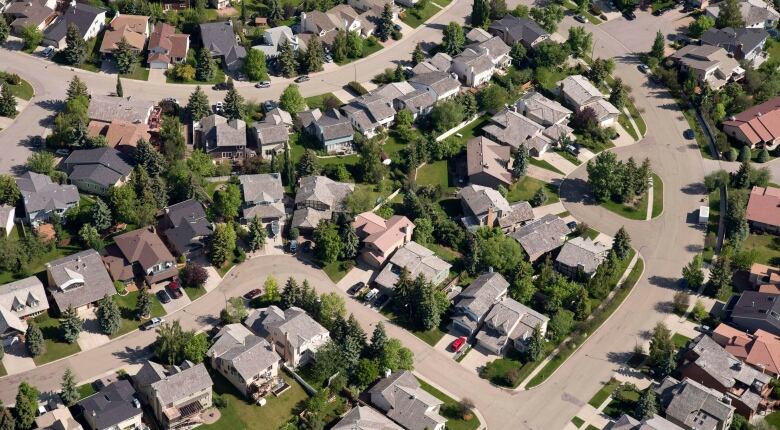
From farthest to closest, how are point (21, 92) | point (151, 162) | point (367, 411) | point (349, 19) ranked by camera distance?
point (349, 19)
point (21, 92)
point (151, 162)
point (367, 411)

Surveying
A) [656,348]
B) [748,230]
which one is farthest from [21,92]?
[748,230]

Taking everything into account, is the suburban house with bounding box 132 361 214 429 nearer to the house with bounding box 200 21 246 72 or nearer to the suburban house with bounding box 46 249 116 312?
the suburban house with bounding box 46 249 116 312

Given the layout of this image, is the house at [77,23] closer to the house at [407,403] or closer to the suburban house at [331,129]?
the suburban house at [331,129]

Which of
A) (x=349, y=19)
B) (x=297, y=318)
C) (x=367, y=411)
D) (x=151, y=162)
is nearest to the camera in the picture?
(x=367, y=411)

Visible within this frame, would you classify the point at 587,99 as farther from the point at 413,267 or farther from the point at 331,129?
the point at 413,267

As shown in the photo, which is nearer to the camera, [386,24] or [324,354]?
[324,354]

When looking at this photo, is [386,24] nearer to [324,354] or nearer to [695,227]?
[695,227]

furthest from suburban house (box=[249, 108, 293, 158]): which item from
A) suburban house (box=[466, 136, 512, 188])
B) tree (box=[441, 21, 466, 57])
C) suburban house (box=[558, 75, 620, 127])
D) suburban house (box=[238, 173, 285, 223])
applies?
suburban house (box=[558, 75, 620, 127])
